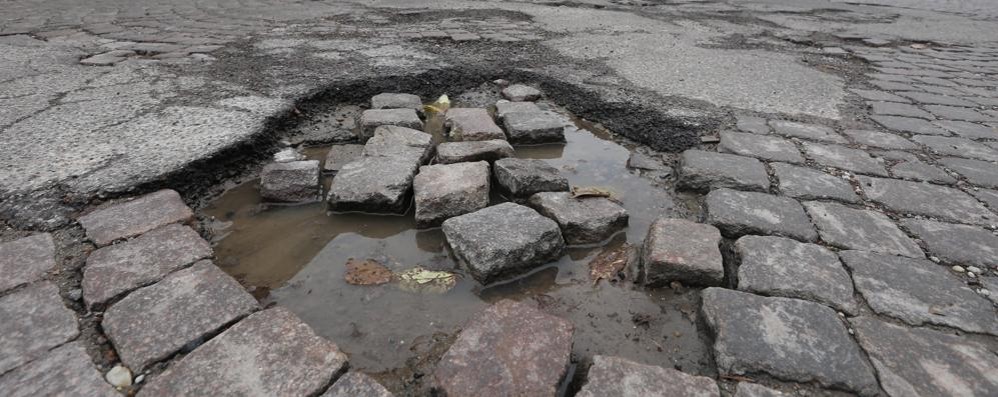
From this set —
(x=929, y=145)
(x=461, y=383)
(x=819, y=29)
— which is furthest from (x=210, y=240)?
(x=819, y=29)

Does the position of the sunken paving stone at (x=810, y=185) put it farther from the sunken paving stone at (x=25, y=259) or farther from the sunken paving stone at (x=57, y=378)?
the sunken paving stone at (x=25, y=259)

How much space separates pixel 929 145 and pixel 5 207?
439cm

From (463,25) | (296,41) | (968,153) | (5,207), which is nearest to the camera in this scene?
(5,207)

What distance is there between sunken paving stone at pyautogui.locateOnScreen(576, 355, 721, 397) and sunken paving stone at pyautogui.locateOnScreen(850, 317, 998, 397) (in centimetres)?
49

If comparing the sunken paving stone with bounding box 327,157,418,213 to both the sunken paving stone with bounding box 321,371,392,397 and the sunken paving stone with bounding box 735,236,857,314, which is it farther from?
the sunken paving stone with bounding box 735,236,857,314

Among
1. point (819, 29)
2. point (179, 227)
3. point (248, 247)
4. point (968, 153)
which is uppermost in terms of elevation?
point (819, 29)

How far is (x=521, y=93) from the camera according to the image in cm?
341

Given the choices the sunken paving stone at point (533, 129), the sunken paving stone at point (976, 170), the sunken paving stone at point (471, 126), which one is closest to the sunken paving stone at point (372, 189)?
the sunken paving stone at point (471, 126)

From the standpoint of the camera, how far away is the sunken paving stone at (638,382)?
1230 millimetres

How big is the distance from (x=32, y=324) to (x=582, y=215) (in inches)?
72.2

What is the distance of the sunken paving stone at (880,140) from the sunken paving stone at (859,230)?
91 cm

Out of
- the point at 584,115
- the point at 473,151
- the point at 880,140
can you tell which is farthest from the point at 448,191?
the point at 880,140

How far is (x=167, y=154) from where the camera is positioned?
86.6 inches

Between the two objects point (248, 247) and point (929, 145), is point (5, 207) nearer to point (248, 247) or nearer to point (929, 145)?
point (248, 247)
